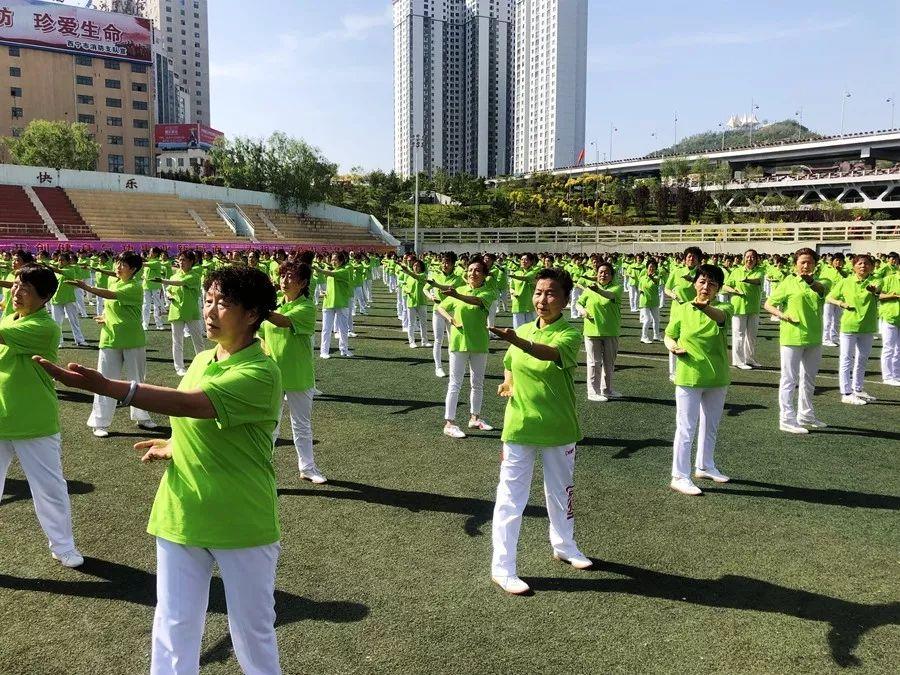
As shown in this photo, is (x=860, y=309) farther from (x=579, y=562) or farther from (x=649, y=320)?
(x=579, y=562)

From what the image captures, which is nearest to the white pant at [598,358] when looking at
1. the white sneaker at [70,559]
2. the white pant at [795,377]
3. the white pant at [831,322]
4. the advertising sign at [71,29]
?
the white pant at [795,377]

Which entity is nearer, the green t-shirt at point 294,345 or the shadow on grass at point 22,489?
the shadow on grass at point 22,489

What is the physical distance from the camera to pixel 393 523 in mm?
5582

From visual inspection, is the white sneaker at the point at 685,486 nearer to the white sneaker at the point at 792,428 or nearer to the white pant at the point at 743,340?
the white sneaker at the point at 792,428

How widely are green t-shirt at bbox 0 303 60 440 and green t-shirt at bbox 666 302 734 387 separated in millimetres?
5168

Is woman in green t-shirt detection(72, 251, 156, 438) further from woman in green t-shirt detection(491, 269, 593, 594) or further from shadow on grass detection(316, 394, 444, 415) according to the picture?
woman in green t-shirt detection(491, 269, 593, 594)

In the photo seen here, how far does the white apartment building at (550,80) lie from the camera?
5536 inches

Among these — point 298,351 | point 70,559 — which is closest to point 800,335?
point 298,351

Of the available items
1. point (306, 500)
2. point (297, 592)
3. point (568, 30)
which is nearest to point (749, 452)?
point (306, 500)

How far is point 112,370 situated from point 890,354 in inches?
476

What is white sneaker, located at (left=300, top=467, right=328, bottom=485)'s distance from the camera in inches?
256

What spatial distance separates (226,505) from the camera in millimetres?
2799

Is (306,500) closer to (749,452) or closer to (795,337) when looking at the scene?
(749,452)

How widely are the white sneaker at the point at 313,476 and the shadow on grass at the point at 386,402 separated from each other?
293 centimetres
